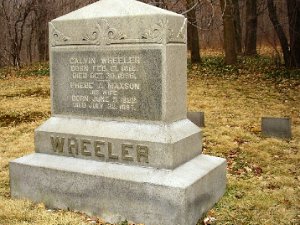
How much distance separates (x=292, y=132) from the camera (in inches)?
362

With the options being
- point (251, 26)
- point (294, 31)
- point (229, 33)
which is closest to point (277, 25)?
point (294, 31)

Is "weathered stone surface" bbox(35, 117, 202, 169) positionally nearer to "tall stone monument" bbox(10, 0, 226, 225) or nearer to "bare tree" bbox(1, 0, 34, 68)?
"tall stone monument" bbox(10, 0, 226, 225)

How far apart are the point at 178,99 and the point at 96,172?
53.9 inches

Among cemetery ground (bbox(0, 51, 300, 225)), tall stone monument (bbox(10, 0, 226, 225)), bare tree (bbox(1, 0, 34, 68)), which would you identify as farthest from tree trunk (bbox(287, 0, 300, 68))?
bare tree (bbox(1, 0, 34, 68))

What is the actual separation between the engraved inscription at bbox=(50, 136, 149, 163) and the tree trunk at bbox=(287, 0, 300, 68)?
1363 cm

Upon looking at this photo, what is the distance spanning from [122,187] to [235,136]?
4.69 m

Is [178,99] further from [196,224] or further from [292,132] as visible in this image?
[292,132]

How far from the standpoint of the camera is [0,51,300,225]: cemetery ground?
5129 mm

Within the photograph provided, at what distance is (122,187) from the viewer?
4.83 m

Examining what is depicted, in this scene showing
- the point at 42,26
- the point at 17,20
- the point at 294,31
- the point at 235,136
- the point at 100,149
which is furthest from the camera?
the point at 42,26

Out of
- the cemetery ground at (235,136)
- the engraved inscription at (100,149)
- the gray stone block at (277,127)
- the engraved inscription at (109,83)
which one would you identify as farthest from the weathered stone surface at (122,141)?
the gray stone block at (277,127)

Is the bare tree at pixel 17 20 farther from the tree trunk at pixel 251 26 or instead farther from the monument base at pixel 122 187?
the monument base at pixel 122 187

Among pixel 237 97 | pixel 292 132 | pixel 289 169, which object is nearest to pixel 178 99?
pixel 289 169

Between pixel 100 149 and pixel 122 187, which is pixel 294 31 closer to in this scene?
pixel 100 149
